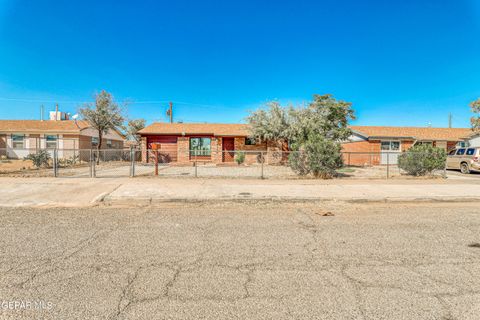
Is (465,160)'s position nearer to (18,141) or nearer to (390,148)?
(390,148)

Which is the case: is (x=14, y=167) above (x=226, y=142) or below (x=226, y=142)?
below

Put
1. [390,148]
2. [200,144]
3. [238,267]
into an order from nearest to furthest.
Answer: [238,267]
[200,144]
[390,148]

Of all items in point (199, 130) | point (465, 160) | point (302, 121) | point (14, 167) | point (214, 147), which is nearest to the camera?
point (14, 167)

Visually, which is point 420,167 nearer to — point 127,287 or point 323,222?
point 323,222

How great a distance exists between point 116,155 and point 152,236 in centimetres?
2556

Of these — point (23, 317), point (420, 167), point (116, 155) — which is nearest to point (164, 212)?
point (23, 317)

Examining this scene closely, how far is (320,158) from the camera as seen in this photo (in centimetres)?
1191

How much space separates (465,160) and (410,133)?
10.1 metres

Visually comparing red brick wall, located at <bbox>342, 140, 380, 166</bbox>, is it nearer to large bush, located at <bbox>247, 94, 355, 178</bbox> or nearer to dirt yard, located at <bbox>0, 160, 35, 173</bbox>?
large bush, located at <bbox>247, 94, 355, 178</bbox>

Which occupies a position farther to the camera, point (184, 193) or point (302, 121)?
point (302, 121)

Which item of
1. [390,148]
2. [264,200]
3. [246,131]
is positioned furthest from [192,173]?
[390,148]

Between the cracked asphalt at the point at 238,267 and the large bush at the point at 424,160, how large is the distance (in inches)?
326

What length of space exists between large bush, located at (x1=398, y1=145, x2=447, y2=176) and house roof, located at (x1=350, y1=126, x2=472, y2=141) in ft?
36.4

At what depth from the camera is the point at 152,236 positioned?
4.38 metres
